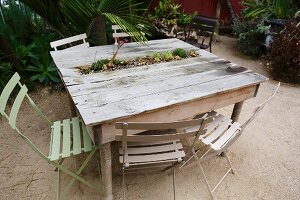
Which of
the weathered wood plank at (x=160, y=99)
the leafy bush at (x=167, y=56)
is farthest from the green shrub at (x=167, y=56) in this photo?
the weathered wood plank at (x=160, y=99)

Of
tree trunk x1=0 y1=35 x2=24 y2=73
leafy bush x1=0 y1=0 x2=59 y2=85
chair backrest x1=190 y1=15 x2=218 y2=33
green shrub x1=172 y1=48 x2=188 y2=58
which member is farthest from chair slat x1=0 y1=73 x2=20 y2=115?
chair backrest x1=190 y1=15 x2=218 y2=33

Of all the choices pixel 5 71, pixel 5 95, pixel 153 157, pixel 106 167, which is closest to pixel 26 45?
pixel 5 71

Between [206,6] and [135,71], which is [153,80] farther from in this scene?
[206,6]

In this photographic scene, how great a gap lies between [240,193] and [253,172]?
36 cm

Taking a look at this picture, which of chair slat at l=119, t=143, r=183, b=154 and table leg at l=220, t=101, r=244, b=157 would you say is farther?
table leg at l=220, t=101, r=244, b=157

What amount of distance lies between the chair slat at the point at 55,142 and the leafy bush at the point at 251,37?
4514 millimetres

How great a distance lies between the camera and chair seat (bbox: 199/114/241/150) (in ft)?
7.09

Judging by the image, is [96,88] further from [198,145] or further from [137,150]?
[198,145]

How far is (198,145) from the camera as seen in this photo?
2.88m

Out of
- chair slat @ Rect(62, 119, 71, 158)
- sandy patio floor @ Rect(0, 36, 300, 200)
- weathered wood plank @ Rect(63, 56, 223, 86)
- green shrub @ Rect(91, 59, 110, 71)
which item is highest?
green shrub @ Rect(91, 59, 110, 71)

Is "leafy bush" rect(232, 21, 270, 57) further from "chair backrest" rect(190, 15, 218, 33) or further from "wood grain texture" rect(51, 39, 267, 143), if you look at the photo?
"wood grain texture" rect(51, 39, 267, 143)

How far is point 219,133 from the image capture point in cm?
227

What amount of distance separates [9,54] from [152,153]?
2.84 m

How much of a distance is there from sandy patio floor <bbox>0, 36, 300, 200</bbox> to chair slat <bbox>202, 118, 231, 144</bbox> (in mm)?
276
